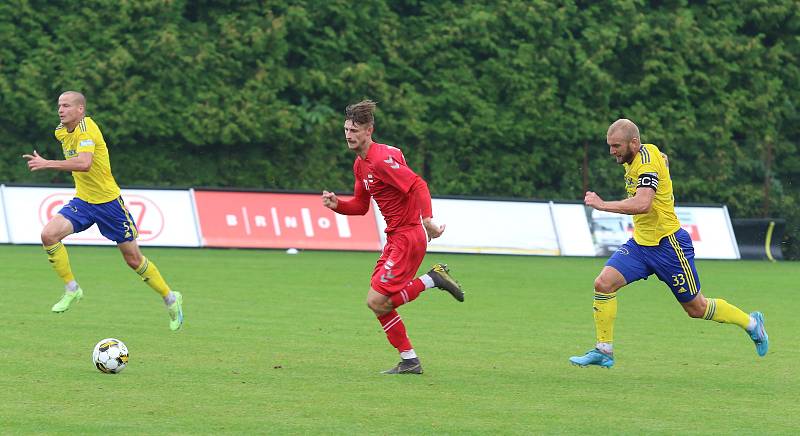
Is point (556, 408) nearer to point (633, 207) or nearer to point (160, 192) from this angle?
point (633, 207)

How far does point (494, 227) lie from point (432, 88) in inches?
184

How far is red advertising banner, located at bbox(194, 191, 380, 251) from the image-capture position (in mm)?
23828

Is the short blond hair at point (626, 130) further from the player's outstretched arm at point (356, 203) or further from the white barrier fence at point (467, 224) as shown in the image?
the white barrier fence at point (467, 224)

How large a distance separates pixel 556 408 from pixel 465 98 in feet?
65.5

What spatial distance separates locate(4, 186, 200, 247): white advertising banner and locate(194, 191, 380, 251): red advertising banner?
0.40 m

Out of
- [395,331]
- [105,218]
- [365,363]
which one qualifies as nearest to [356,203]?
[395,331]

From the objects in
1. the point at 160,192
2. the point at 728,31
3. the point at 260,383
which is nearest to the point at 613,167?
the point at 728,31

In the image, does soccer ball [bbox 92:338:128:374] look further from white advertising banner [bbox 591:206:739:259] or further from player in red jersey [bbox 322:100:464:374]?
white advertising banner [bbox 591:206:739:259]

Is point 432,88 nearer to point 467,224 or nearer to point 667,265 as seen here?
point 467,224

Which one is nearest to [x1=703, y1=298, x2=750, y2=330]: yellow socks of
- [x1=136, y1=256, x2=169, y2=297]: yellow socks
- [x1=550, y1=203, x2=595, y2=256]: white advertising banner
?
[x1=136, y1=256, x2=169, y2=297]: yellow socks

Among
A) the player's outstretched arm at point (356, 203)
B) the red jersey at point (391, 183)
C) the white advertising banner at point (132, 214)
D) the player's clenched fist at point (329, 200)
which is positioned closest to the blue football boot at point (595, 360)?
the red jersey at point (391, 183)

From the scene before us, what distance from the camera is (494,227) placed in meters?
24.5

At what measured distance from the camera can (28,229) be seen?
899 inches

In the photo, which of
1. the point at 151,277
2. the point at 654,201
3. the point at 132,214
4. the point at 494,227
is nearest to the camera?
the point at 654,201
